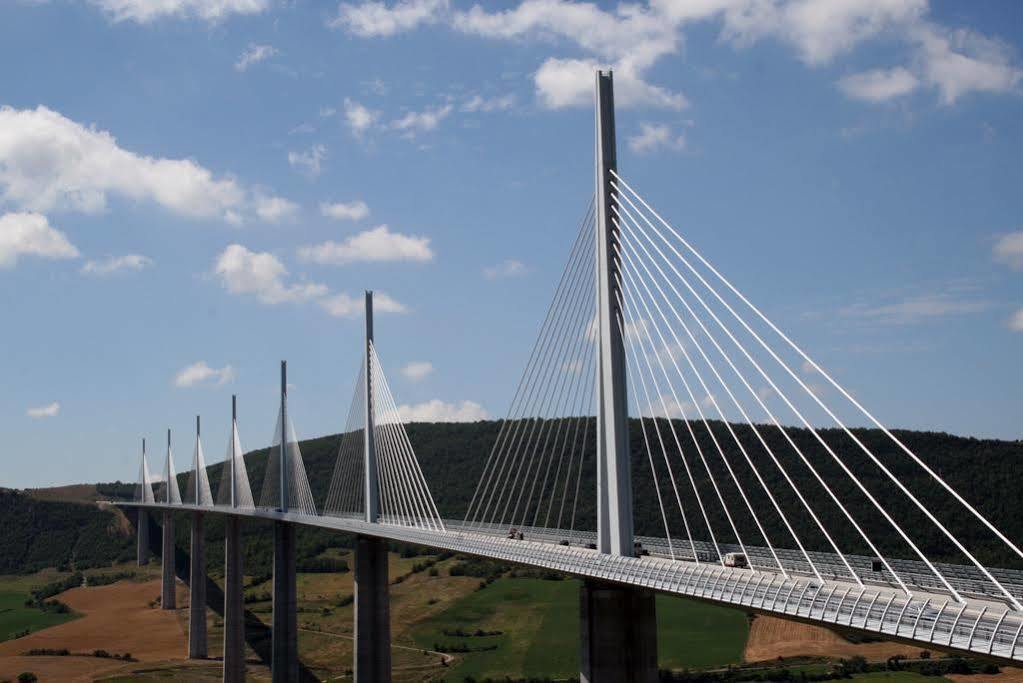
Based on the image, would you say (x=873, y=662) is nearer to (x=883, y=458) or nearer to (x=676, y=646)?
(x=676, y=646)

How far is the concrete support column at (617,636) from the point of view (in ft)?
80.3

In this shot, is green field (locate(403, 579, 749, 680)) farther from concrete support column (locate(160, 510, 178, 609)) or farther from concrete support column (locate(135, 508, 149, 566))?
concrete support column (locate(135, 508, 149, 566))

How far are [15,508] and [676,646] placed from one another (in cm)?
9477

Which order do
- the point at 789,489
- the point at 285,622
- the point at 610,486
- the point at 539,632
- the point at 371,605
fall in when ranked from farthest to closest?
the point at 539,632, the point at 789,489, the point at 285,622, the point at 371,605, the point at 610,486

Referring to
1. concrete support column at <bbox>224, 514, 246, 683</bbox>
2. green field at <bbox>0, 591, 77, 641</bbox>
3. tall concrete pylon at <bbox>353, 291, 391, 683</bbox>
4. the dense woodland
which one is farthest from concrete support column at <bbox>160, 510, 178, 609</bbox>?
tall concrete pylon at <bbox>353, 291, 391, 683</bbox>

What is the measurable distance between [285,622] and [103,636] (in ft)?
88.6

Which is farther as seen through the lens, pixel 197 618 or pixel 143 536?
pixel 143 536

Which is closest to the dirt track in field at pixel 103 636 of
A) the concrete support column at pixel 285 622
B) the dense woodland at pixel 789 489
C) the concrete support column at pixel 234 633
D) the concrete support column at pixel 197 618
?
the concrete support column at pixel 197 618

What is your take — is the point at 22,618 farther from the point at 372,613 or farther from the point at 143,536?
the point at 372,613

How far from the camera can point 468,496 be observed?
253ft

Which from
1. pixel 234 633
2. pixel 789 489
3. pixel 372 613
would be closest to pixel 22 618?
pixel 234 633

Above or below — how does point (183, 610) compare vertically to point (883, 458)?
below

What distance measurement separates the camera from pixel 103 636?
245ft

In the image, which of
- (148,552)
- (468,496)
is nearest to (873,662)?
(468,496)
